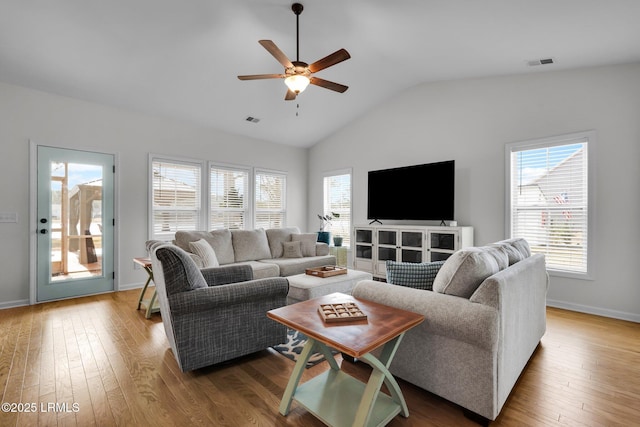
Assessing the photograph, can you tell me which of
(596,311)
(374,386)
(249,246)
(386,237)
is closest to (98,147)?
(249,246)

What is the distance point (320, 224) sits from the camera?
262 inches

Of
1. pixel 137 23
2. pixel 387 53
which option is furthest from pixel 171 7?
pixel 387 53

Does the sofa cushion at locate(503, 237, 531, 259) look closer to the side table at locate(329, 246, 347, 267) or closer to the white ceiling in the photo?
the white ceiling

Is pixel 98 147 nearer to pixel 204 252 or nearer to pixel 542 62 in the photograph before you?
pixel 204 252

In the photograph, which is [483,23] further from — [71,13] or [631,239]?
[71,13]

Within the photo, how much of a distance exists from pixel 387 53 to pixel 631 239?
351 cm

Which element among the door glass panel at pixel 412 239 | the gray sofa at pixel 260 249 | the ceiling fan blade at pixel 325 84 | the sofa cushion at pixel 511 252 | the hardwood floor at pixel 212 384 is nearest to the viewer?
the hardwood floor at pixel 212 384

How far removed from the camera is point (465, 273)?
5.94 ft

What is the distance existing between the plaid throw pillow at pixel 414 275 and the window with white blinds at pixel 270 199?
437cm

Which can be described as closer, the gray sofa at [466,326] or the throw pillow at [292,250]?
the gray sofa at [466,326]

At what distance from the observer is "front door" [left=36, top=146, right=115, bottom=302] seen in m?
3.96

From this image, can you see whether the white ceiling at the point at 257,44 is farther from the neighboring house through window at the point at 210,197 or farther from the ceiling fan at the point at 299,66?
the neighboring house through window at the point at 210,197

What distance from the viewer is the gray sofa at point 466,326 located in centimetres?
164

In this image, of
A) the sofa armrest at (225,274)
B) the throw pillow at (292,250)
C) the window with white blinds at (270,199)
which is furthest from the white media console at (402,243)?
the sofa armrest at (225,274)
